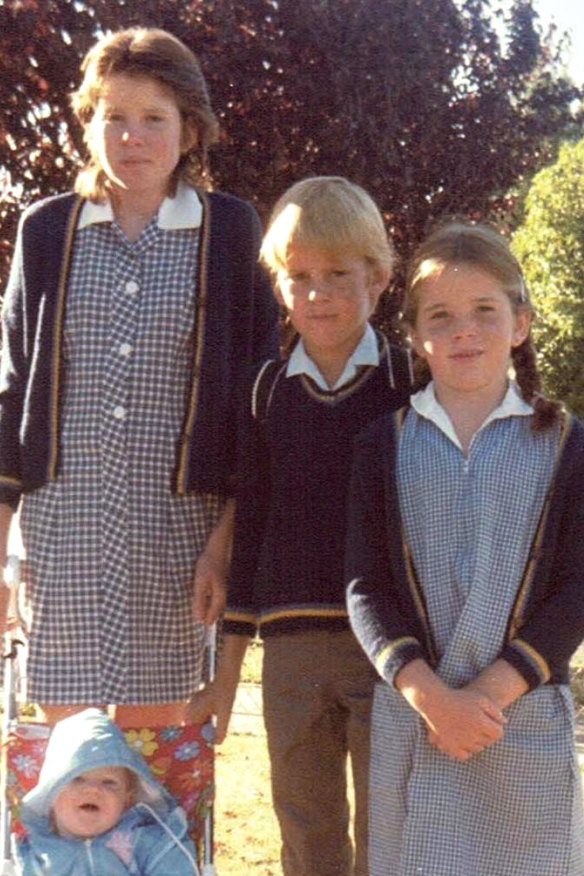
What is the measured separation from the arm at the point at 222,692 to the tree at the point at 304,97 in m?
4.03

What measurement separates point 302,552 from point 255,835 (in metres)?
1.86

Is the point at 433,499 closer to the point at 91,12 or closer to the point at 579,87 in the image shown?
the point at 91,12

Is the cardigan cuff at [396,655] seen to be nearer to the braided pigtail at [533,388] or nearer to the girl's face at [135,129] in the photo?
the braided pigtail at [533,388]

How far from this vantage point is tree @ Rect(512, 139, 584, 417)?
18406 millimetres

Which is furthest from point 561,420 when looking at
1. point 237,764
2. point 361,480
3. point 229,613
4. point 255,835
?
point 237,764

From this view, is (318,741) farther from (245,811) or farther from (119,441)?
(245,811)

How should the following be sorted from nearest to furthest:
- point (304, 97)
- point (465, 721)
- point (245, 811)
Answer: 1. point (465, 721)
2. point (245, 811)
3. point (304, 97)

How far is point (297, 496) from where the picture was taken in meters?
3.28

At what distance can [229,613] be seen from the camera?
3350mm

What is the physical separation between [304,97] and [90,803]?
474 centimetres

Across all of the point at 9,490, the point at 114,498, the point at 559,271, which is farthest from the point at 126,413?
the point at 559,271

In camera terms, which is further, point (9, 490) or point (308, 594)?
point (9, 490)

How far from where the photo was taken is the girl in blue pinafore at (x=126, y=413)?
3400 millimetres

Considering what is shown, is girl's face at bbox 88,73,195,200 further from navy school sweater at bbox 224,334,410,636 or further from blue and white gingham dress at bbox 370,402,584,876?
blue and white gingham dress at bbox 370,402,584,876
